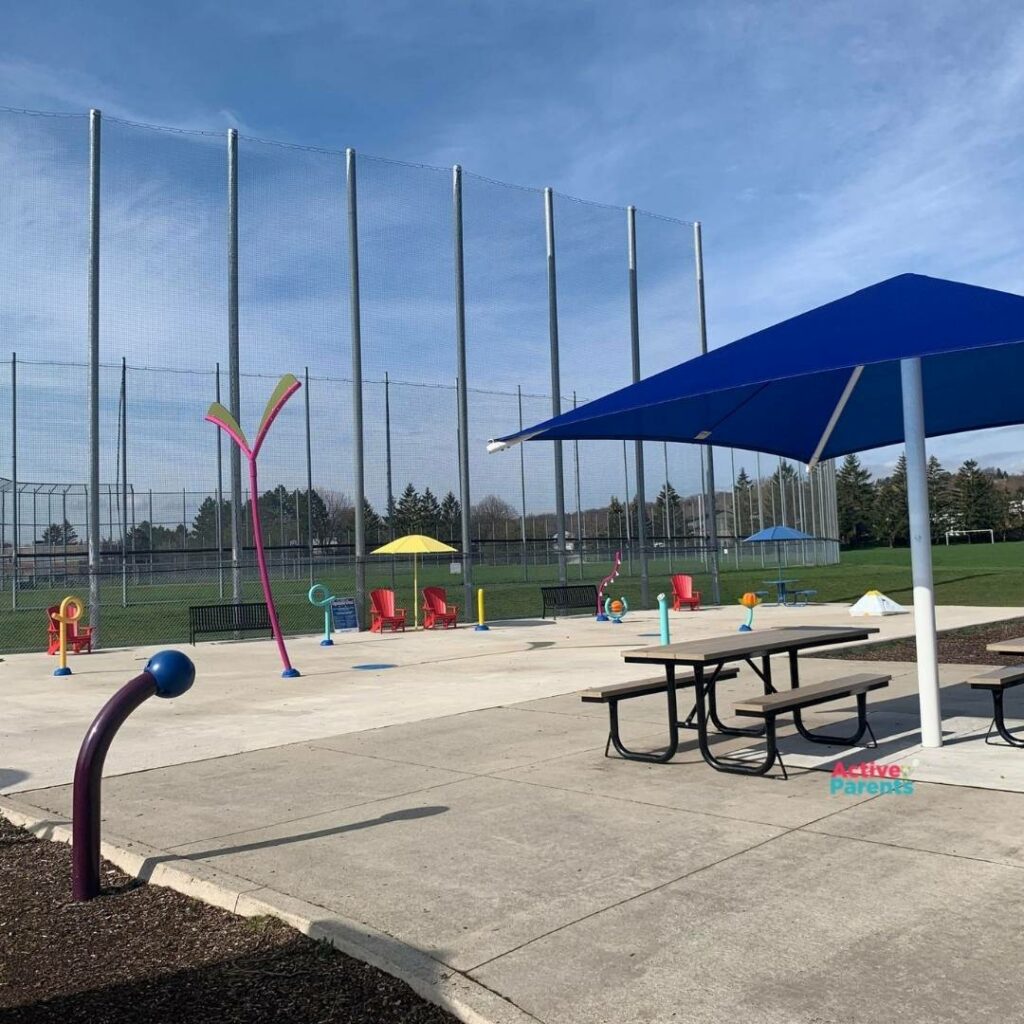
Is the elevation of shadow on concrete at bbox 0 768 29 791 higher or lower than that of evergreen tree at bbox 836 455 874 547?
lower

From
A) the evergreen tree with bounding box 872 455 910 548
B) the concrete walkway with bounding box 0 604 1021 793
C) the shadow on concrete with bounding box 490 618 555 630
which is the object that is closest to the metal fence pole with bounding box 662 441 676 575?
the shadow on concrete with bounding box 490 618 555 630

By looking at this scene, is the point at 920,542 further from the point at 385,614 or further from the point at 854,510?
the point at 854,510

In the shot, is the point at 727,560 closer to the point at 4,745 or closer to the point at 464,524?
the point at 464,524

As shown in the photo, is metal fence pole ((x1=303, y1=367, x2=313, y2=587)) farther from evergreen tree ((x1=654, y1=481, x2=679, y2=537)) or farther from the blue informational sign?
evergreen tree ((x1=654, y1=481, x2=679, y2=537))

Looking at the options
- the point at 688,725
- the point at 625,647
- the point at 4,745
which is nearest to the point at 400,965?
the point at 688,725

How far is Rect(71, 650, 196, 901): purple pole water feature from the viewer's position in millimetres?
4785

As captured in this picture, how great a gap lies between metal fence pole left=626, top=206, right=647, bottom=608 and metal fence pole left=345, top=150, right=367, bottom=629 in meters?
7.87

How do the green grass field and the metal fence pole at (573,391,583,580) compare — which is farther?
the metal fence pole at (573,391,583,580)

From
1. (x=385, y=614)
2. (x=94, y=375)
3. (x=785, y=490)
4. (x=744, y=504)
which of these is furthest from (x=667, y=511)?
(x=94, y=375)

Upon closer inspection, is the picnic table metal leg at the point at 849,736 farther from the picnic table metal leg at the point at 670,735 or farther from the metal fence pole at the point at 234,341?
the metal fence pole at the point at 234,341

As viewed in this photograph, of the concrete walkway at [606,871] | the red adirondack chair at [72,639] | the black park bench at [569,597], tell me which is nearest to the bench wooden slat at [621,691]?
the concrete walkway at [606,871]

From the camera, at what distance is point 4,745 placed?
8.99m

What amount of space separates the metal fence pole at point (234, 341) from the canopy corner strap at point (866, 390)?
13.6 meters

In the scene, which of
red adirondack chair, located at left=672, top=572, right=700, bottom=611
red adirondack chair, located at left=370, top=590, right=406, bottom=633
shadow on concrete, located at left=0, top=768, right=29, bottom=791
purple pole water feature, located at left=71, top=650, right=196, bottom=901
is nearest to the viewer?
purple pole water feature, located at left=71, top=650, right=196, bottom=901
